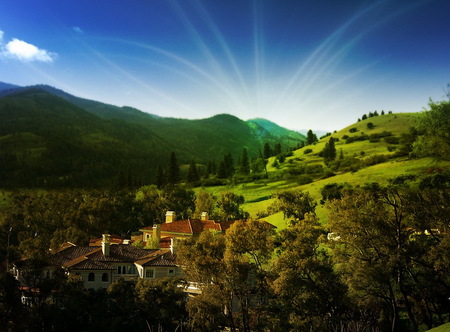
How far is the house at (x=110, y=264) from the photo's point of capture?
44.5 metres

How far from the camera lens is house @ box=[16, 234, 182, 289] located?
44.5 m

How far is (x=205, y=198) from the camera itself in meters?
104

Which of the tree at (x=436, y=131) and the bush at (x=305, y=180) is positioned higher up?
the tree at (x=436, y=131)

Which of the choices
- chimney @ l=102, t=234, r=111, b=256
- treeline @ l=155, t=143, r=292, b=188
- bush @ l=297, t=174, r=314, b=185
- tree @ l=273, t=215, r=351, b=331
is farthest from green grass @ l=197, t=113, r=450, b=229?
chimney @ l=102, t=234, r=111, b=256

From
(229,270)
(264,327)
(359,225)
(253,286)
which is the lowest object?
(264,327)

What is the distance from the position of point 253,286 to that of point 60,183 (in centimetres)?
18268

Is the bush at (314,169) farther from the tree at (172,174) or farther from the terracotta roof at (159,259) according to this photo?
the terracotta roof at (159,259)

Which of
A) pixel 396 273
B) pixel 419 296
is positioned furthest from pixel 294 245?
pixel 419 296

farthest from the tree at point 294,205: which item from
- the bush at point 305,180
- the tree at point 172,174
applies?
the tree at point 172,174

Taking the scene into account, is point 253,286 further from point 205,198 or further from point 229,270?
point 205,198

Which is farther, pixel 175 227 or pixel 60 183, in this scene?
pixel 60 183

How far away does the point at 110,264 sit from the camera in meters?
46.3

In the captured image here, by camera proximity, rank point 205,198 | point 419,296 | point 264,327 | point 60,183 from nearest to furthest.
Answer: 1. point 264,327
2. point 419,296
3. point 205,198
4. point 60,183

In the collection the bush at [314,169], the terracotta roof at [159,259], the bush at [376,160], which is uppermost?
the bush at [376,160]
